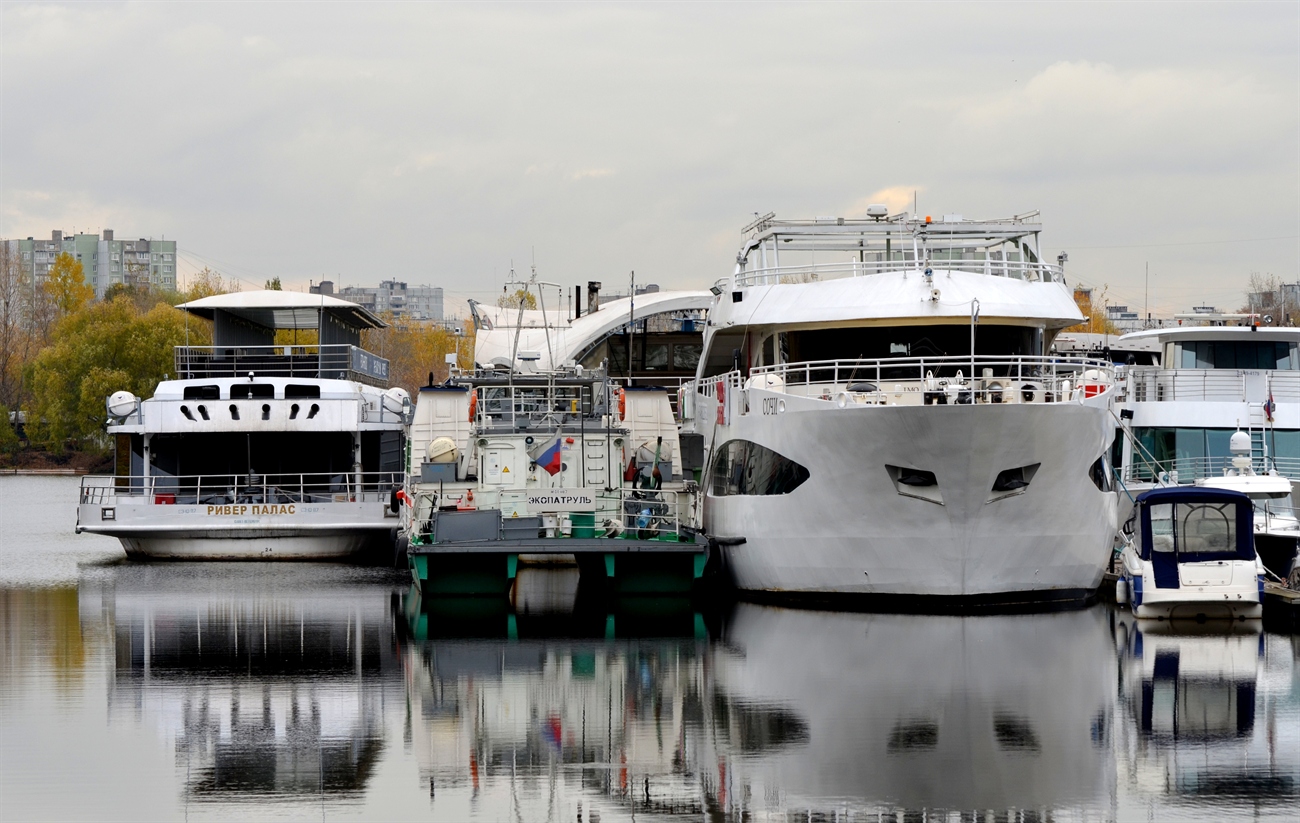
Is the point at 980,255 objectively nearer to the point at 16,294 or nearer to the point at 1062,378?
the point at 1062,378

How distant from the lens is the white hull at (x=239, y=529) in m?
36.6

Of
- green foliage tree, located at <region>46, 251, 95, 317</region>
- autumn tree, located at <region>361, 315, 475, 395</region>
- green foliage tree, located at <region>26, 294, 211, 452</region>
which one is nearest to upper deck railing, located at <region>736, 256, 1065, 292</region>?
green foliage tree, located at <region>26, 294, 211, 452</region>

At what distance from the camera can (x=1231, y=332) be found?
115ft

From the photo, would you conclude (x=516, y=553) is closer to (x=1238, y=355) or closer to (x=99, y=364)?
(x=1238, y=355)

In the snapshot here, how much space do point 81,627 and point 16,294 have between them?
128667 mm

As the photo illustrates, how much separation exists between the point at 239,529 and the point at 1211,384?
21.7 m

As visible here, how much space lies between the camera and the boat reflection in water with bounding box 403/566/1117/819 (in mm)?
14375

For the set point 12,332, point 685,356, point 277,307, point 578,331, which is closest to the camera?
point 578,331

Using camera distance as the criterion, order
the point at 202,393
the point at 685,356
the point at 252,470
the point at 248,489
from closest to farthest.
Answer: the point at 248,489 → the point at 202,393 → the point at 252,470 → the point at 685,356

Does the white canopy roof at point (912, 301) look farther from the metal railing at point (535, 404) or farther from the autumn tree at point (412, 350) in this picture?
the autumn tree at point (412, 350)

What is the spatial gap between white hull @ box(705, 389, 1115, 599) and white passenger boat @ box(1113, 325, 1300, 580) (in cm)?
544

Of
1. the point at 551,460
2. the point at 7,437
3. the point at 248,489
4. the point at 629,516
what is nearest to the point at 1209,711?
the point at 629,516

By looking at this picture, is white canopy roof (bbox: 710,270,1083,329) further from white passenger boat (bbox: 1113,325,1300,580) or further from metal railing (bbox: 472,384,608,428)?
metal railing (bbox: 472,384,608,428)

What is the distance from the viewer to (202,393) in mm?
38875
